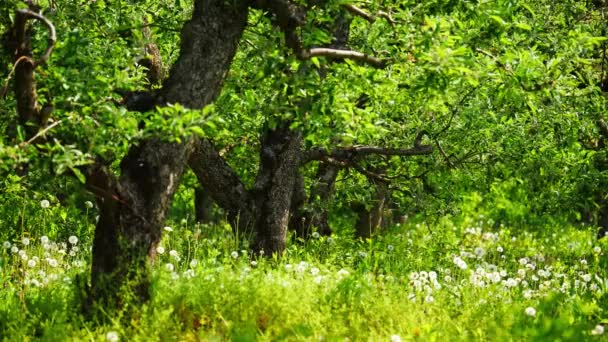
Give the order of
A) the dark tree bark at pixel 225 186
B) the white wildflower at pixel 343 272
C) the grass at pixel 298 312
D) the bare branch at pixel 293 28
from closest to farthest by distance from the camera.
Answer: the grass at pixel 298 312 < the bare branch at pixel 293 28 < the white wildflower at pixel 343 272 < the dark tree bark at pixel 225 186

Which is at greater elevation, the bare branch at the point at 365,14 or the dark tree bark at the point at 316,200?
the bare branch at the point at 365,14

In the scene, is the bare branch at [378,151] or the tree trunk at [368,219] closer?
the bare branch at [378,151]

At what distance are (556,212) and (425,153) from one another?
4.25 m

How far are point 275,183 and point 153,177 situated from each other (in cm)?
441

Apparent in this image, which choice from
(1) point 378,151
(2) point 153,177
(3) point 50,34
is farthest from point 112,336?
(1) point 378,151

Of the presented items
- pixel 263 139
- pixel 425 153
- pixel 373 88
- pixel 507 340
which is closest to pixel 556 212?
pixel 425 153

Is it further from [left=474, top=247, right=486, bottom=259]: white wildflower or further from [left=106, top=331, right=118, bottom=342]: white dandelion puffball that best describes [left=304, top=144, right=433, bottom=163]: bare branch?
[left=106, top=331, right=118, bottom=342]: white dandelion puffball

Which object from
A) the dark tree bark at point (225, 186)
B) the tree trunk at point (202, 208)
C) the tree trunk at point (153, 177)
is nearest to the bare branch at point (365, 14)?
the tree trunk at point (153, 177)

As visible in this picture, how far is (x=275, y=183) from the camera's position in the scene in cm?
1173

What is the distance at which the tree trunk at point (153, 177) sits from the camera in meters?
7.36

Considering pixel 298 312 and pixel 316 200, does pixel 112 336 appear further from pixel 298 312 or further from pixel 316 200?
pixel 316 200

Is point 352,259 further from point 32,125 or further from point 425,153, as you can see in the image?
point 32,125

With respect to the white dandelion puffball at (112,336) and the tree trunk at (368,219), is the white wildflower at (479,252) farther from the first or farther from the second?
the white dandelion puffball at (112,336)

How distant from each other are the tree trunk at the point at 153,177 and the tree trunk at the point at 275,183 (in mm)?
4027
